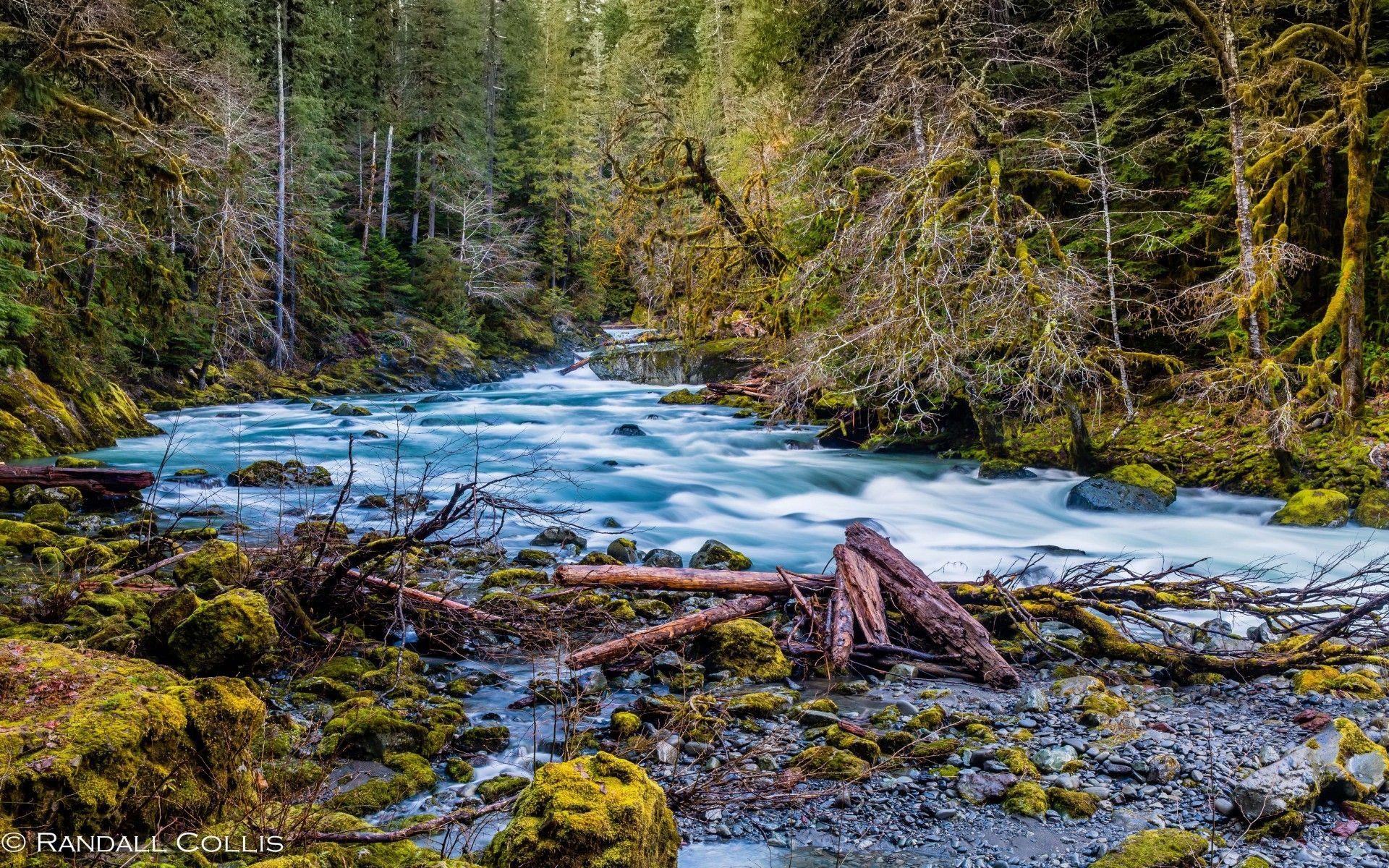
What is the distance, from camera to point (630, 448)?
50.8 ft

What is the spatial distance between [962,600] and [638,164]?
11070mm

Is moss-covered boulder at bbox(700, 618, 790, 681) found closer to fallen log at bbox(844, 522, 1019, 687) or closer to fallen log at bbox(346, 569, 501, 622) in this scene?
fallen log at bbox(844, 522, 1019, 687)

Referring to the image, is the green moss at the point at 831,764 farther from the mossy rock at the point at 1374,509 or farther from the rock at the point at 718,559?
the mossy rock at the point at 1374,509

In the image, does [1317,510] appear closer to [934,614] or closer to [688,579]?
[934,614]

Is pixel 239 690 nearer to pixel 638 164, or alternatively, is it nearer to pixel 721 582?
pixel 721 582

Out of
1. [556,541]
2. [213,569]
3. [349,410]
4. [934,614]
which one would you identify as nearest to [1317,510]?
[934,614]

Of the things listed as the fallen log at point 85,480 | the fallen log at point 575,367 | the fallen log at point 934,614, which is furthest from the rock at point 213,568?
the fallen log at point 575,367

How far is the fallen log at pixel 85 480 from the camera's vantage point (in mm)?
8844

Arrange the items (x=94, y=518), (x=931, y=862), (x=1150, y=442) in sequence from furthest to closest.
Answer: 1. (x=1150, y=442)
2. (x=94, y=518)
3. (x=931, y=862)

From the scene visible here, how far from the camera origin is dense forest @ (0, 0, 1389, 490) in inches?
378

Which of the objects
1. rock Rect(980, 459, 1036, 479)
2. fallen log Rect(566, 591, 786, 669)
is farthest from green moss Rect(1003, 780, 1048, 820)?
rock Rect(980, 459, 1036, 479)

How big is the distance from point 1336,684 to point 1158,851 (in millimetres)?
2721

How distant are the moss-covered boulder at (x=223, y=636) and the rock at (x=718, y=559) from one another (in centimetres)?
462

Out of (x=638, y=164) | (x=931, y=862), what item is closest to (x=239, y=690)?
(x=931, y=862)
